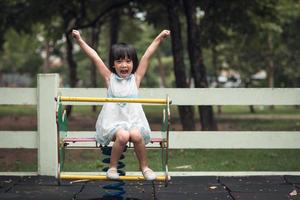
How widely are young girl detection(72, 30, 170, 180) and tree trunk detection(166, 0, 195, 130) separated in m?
7.36

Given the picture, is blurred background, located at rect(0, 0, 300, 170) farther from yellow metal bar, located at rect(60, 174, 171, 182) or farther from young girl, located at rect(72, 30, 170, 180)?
yellow metal bar, located at rect(60, 174, 171, 182)

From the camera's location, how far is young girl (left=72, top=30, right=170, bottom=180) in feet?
16.5

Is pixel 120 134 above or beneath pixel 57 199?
above

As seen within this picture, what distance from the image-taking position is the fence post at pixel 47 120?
23.9ft

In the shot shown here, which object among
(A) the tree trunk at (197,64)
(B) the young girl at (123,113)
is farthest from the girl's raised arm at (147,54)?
(A) the tree trunk at (197,64)

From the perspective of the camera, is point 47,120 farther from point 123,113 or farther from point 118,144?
point 118,144

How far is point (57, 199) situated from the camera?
5.91 meters

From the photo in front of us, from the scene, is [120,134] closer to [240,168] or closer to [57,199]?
[57,199]

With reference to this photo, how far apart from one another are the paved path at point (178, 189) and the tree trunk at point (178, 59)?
18.2 feet

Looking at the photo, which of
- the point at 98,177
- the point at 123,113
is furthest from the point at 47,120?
the point at 98,177

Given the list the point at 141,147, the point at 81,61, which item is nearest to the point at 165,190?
the point at 141,147

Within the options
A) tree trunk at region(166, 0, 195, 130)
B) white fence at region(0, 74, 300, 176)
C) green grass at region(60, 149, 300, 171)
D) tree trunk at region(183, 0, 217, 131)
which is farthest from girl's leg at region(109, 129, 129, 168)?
tree trunk at region(166, 0, 195, 130)

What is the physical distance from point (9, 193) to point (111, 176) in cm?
179

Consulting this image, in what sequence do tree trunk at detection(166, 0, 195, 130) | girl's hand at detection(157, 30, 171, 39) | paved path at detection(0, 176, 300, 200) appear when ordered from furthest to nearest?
1. tree trunk at detection(166, 0, 195, 130)
2. paved path at detection(0, 176, 300, 200)
3. girl's hand at detection(157, 30, 171, 39)
